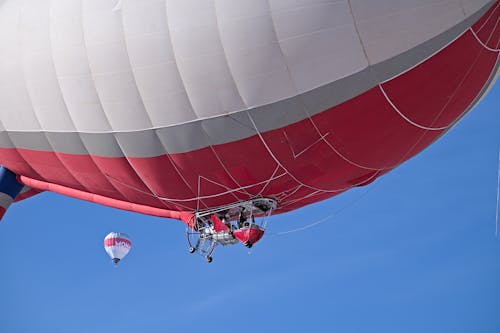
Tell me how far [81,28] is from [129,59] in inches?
A: 61.3

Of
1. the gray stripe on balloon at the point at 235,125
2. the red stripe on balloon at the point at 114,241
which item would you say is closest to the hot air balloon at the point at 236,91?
the gray stripe on balloon at the point at 235,125

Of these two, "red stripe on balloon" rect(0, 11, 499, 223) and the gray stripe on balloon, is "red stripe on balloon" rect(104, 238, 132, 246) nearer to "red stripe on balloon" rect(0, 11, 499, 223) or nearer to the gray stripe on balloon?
"red stripe on balloon" rect(0, 11, 499, 223)

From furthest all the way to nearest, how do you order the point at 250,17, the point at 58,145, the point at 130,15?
the point at 58,145, the point at 130,15, the point at 250,17

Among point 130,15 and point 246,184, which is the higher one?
point 130,15

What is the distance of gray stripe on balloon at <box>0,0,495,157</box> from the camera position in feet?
57.2

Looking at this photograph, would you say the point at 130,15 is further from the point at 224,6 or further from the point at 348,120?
the point at 348,120

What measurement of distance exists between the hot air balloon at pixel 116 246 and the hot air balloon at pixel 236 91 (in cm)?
1253

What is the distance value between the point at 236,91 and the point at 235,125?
89 cm

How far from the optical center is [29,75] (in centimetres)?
2134

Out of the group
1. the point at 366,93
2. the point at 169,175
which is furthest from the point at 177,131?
the point at 366,93

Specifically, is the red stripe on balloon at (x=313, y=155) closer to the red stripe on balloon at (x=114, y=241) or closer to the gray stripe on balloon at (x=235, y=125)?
the gray stripe on balloon at (x=235, y=125)

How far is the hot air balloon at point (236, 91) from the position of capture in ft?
57.2

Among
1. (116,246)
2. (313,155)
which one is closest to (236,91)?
(313,155)

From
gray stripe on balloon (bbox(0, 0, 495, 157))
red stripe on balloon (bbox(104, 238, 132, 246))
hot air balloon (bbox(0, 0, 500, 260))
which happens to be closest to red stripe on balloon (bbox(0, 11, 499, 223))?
hot air balloon (bbox(0, 0, 500, 260))
